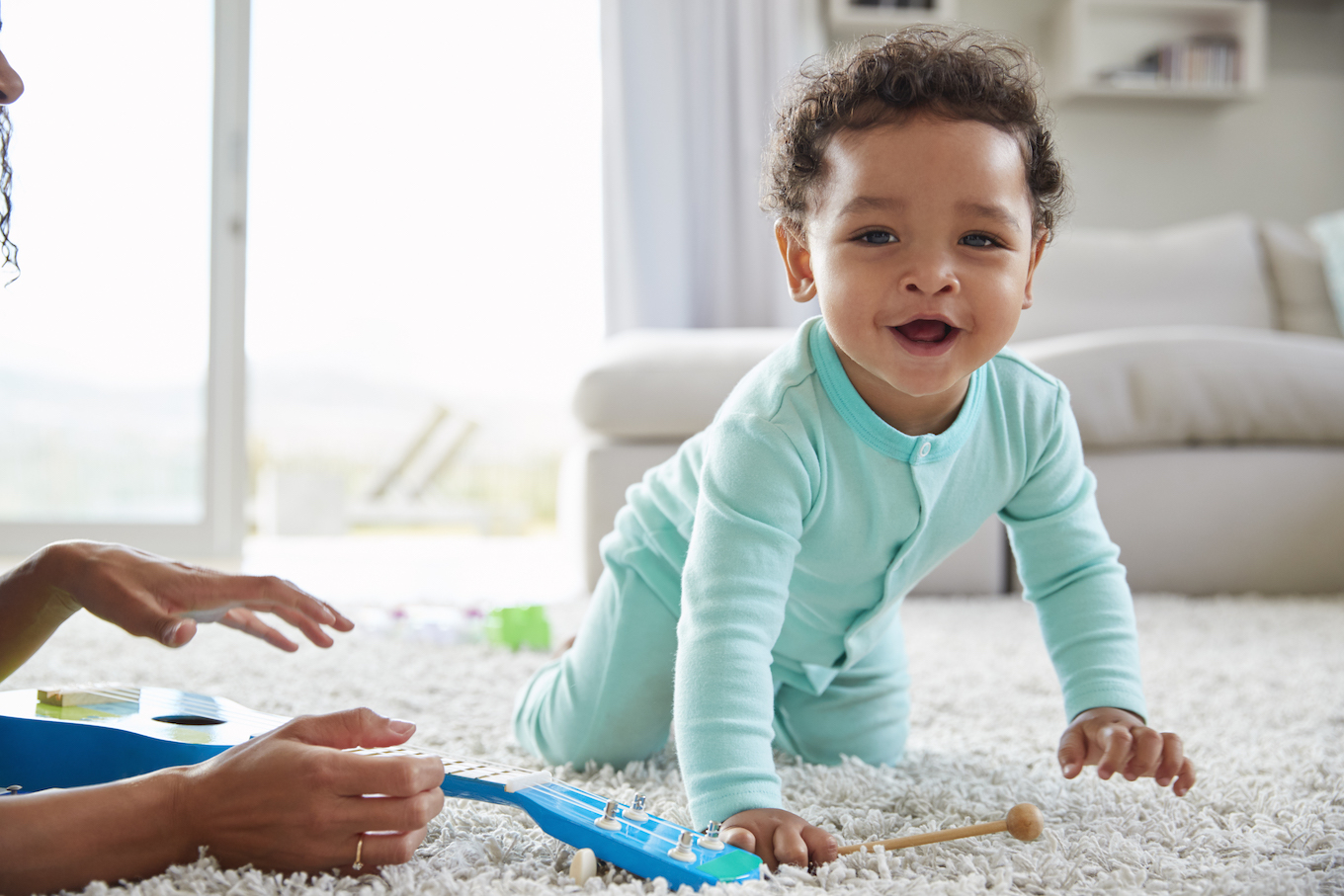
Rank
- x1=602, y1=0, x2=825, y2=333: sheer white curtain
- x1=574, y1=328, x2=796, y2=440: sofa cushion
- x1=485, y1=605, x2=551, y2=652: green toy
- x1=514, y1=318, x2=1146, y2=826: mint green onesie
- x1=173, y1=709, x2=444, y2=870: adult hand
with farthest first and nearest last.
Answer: x1=602, y1=0, x2=825, y2=333: sheer white curtain < x1=574, y1=328, x2=796, y2=440: sofa cushion < x1=485, y1=605, x2=551, y2=652: green toy < x1=514, y1=318, x2=1146, y2=826: mint green onesie < x1=173, y1=709, x2=444, y2=870: adult hand

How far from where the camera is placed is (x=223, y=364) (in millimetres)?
2832

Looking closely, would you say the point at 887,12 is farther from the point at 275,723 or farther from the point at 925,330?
the point at 275,723

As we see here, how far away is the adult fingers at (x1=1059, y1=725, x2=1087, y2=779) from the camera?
69 cm

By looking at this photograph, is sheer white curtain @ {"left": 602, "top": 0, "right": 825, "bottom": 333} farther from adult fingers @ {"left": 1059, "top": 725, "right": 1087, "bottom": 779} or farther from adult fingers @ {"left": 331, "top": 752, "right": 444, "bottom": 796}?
adult fingers @ {"left": 331, "top": 752, "right": 444, "bottom": 796}

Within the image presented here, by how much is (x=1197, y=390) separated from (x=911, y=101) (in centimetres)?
144

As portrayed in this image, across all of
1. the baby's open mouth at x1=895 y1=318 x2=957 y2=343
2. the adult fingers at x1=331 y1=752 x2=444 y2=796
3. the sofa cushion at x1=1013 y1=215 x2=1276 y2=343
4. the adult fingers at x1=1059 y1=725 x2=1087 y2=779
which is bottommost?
the adult fingers at x1=1059 y1=725 x2=1087 y2=779

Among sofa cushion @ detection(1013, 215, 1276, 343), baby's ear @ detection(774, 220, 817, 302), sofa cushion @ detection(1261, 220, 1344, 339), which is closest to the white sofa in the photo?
sofa cushion @ detection(1013, 215, 1276, 343)

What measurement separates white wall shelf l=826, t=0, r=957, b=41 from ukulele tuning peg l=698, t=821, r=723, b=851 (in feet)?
9.96

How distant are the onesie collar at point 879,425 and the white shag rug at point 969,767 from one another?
0.25 metres

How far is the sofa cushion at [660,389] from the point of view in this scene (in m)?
1.86

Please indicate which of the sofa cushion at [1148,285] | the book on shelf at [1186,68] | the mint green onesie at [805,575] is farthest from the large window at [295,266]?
the mint green onesie at [805,575]

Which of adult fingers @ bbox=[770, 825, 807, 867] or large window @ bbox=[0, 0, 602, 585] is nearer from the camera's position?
adult fingers @ bbox=[770, 825, 807, 867]

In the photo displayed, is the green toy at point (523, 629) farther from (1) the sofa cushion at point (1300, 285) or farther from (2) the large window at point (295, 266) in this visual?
(1) the sofa cushion at point (1300, 285)

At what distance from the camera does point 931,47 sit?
74 centimetres
